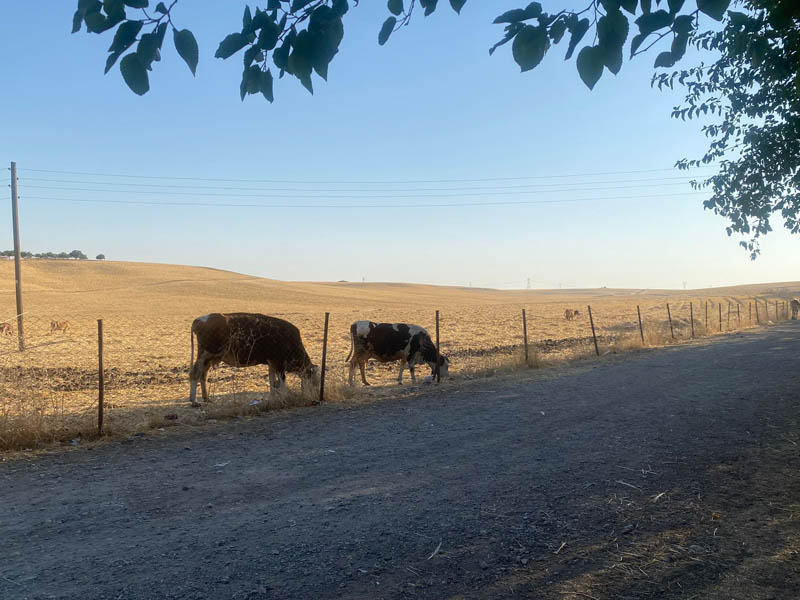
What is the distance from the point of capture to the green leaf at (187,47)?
2293 millimetres

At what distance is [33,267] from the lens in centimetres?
7400

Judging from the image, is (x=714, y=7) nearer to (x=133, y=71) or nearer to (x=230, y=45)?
(x=230, y=45)

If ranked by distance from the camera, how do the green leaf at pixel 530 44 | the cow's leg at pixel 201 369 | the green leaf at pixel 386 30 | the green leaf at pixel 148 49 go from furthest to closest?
the cow's leg at pixel 201 369 → the green leaf at pixel 386 30 → the green leaf at pixel 530 44 → the green leaf at pixel 148 49

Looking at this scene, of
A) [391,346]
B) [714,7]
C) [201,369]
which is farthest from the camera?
[391,346]

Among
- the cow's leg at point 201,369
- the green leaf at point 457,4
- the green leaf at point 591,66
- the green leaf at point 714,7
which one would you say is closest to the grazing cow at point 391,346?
the cow's leg at point 201,369

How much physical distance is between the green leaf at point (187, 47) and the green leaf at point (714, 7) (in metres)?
1.94

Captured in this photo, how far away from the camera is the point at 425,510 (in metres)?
4.79

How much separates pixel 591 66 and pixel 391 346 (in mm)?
11204

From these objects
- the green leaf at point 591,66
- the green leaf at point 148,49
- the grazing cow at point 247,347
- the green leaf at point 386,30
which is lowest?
the grazing cow at point 247,347

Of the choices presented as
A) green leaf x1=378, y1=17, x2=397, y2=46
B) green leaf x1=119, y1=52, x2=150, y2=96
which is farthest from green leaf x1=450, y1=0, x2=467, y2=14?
green leaf x1=119, y1=52, x2=150, y2=96

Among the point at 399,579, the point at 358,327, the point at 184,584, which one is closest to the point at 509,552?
the point at 399,579

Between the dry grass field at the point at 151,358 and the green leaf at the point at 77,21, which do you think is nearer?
the green leaf at the point at 77,21

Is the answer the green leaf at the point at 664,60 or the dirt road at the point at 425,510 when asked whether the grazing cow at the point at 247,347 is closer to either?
the dirt road at the point at 425,510

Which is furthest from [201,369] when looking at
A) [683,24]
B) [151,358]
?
[683,24]
